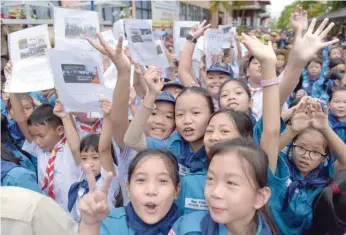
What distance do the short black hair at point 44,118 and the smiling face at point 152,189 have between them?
1196 millimetres

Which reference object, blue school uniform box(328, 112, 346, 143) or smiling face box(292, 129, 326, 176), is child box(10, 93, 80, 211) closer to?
smiling face box(292, 129, 326, 176)

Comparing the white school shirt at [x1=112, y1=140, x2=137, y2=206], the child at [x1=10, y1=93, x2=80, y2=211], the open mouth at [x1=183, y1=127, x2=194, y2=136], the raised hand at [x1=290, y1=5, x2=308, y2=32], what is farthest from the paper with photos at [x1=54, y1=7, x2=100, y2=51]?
the raised hand at [x1=290, y1=5, x2=308, y2=32]

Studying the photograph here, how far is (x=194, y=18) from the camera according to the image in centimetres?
2419

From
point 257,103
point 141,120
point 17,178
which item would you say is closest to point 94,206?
point 141,120

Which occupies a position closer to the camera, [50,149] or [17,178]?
[17,178]

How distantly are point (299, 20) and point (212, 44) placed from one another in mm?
2513

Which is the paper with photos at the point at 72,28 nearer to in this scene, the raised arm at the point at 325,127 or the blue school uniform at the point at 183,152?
the blue school uniform at the point at 183,152

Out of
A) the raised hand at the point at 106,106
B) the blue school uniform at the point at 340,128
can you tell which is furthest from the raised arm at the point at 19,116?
the blue school uniform at the point at 340,128

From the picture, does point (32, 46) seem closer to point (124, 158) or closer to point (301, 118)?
point (124, 158)

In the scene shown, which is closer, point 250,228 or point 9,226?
point 9,226

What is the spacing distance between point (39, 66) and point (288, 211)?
6.58 feet

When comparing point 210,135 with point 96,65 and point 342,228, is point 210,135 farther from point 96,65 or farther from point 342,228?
point 96,65

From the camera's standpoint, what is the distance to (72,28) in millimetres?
2811

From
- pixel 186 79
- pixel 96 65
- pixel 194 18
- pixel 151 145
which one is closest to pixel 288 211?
pixel 151 145
